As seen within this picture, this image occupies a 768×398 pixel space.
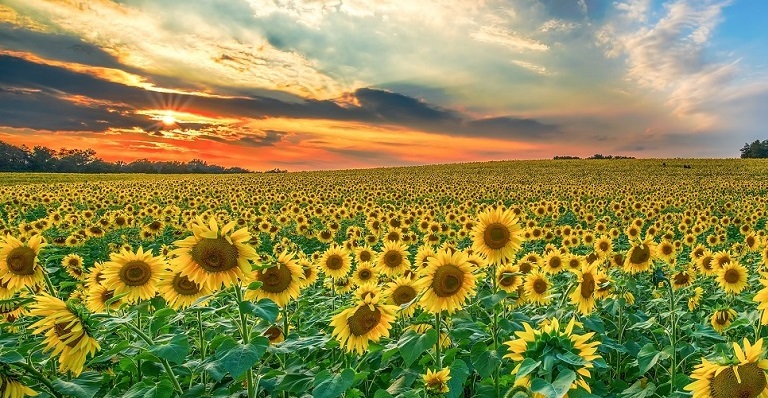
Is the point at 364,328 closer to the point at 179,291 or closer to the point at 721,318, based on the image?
the point at 179,291

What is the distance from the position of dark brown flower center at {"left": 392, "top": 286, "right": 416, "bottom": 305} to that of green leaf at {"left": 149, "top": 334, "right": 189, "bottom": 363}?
200 cm

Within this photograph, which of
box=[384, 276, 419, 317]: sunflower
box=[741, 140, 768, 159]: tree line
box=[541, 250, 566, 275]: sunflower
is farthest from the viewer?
box=[741, 140, 768, 159]: tree line

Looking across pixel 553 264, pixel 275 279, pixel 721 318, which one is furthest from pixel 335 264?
pixel 721 318

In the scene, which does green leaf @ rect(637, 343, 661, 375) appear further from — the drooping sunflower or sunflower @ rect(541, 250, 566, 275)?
sunflower @ rect(541, 250, 566, 275)

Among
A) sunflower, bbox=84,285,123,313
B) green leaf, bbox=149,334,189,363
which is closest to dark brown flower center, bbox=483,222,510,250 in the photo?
green leaf, bbox=149,334,189,363

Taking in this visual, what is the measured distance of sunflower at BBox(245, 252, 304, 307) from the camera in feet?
15.0

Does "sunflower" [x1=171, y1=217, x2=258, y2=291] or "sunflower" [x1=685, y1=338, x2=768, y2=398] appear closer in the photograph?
"sunflower" [x1=685, y1=338, x2=768, y2=398]

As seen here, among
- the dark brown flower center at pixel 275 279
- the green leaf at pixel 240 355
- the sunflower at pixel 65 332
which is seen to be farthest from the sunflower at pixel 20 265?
the green leaf at pixel 240 355

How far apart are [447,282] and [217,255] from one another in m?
1.71

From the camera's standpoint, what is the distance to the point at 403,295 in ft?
15.7

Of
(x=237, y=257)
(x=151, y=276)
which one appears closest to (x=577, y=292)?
(x=237, y=257)

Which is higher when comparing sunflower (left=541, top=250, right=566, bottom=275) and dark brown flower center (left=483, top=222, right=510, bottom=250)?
dark brown flower center (left=483, top=222, right=510, bottom=250)

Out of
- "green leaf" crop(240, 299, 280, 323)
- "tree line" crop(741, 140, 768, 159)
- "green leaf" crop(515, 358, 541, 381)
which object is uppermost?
"tree line" crop(741, 140, 768, 159)

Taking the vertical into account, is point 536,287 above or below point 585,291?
below
